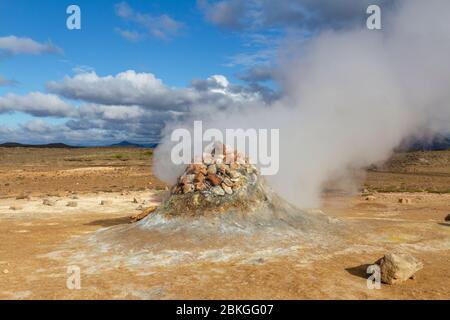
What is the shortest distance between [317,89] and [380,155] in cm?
431

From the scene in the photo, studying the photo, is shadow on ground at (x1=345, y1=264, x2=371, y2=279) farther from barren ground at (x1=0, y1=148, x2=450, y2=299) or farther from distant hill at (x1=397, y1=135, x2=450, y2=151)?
distant hill at (x1=397, y1=135, x2=450, y2=151)

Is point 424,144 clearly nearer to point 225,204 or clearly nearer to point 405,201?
point 405,201

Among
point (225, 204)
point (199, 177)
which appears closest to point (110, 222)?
Result: point (199, 177)

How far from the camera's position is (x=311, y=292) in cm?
618

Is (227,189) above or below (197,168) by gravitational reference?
below

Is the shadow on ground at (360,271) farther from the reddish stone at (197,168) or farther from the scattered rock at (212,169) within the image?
the reddish stone at (197,168)

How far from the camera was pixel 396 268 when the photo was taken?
6652 mm

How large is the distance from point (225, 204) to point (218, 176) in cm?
75

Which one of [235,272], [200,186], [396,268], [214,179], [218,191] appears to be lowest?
[235,272]

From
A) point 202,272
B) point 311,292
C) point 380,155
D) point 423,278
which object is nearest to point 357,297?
point 311,292

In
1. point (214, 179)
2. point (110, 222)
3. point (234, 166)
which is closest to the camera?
point (214, 179)

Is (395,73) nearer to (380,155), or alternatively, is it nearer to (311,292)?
(380,155)
